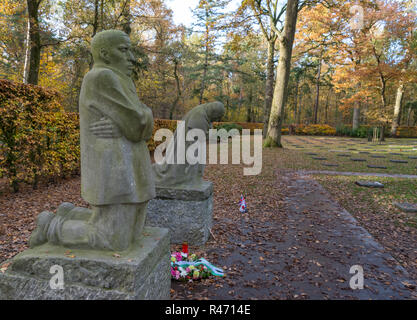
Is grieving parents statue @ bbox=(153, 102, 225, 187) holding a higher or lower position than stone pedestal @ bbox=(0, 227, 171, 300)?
higher

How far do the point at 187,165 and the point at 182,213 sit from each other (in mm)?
769

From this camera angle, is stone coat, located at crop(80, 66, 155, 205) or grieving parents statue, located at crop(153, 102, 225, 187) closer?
stone coat, located at crop(80, 66, 155, 205)

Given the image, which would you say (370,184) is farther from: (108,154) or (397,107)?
(397,107)

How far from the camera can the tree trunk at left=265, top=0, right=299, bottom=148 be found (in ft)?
46.2

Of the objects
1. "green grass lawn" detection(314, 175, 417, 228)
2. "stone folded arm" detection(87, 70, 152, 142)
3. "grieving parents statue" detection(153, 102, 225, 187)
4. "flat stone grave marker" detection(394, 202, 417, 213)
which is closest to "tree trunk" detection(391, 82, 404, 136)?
"green grass lawn" detection(314, 175, 417, 228)

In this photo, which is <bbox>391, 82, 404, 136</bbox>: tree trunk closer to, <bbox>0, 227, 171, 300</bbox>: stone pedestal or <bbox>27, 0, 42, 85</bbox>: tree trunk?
<bbox>27, 0, 42, 85</bbox>: tree trunk

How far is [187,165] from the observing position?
13.9ft

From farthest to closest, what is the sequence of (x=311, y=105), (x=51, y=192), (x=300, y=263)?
(x=311, y=105), (x=51, y=192), (x=300, y=263)

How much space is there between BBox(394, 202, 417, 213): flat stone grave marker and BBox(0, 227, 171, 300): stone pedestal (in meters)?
6.15

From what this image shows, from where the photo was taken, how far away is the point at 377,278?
10.9 feet

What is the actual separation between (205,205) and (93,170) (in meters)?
2.33

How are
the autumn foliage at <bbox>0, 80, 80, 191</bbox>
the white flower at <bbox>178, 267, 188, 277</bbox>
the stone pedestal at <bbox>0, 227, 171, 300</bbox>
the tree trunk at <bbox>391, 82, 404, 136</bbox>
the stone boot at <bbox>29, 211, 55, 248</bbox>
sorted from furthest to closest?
the tree trunk at <bbox>391, 82, 404, 136</bbox> → the autumn foliage at <bbox>0, 80, 80, 191</bbox> → the white flower at <bbox>178, 267, 188, 277</bbox> → the stone boot at <bbox>29, 211, 55, 248</bbox> → the stone pedestal at <bbox>0, 227, 171, 300</bbox>
